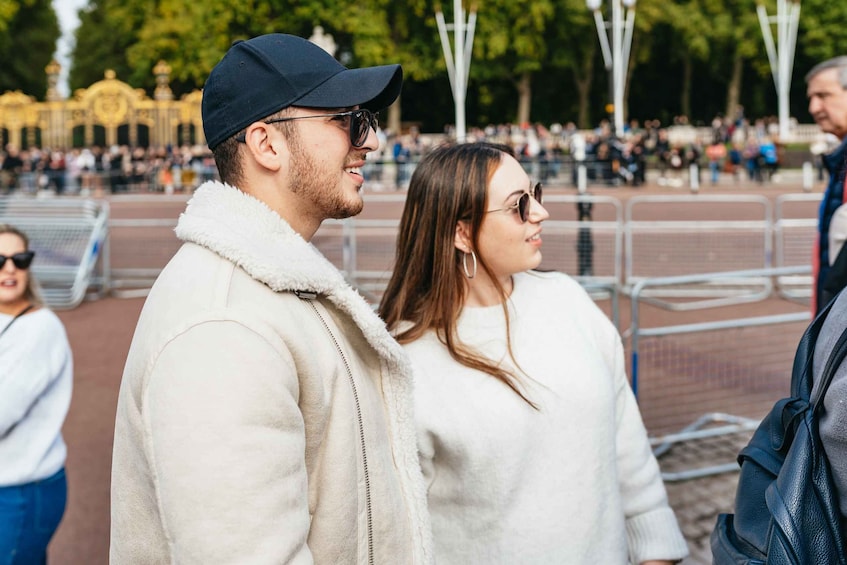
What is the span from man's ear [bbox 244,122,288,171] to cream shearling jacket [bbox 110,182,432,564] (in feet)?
0.28

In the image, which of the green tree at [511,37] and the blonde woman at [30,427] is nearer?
the blonde woman at [30,427]

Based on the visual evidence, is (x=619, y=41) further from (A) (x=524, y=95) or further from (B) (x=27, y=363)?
(B) (x=27, y=363)

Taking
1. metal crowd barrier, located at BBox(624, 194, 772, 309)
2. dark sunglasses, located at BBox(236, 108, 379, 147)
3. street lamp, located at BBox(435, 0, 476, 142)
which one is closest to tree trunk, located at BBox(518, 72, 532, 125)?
street lamp, located at BBox(435, 0, 476, 142)

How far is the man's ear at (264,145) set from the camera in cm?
185

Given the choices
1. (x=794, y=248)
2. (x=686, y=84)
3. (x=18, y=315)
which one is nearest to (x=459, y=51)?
(x=686, y=84)

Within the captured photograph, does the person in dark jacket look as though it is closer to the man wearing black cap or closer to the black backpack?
the black backpack

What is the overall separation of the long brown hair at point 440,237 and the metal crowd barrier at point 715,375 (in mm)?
3076

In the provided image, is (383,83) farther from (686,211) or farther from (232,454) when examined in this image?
(686,211)

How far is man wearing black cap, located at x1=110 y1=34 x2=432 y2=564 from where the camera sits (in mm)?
1552

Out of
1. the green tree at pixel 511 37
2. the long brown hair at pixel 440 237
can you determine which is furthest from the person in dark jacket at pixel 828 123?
the green tree at pixel 511 37

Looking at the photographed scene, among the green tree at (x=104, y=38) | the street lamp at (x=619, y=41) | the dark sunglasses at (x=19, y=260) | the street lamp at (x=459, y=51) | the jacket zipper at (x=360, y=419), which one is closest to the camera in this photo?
the jacket zipper at (x=360, y=419)

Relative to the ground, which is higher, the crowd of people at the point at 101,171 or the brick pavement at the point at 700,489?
the crowd of people at the point at 101,171

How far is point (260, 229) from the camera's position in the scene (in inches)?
72.3

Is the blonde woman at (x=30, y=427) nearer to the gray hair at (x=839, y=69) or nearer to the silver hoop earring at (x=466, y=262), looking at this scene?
the silver hoop earring at (x=466, y=262)
